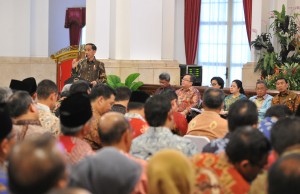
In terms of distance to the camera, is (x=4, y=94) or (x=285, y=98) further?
(x=285, y=98)

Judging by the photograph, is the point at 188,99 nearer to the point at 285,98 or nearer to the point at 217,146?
the point at 285,98

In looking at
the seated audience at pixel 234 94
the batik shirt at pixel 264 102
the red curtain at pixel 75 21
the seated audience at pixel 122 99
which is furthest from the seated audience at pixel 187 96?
the red curtain at pixel 75 21

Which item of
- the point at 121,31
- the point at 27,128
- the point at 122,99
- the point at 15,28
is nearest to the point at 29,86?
the point at 122,99

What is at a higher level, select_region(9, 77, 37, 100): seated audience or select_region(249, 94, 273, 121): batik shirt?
select_region(9, 77, 37, 100): seated audience

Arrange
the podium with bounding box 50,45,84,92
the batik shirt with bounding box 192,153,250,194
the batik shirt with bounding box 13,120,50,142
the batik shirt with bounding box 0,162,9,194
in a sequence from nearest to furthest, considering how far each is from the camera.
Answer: the batik shirt with bounding box 0,162,9,194
the batik shirt with bounding box 192,153,250,194
the batik shirt with bounding box 13,120,50,142
the podium with bounding box 50,45,84,92

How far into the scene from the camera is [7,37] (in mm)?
16516

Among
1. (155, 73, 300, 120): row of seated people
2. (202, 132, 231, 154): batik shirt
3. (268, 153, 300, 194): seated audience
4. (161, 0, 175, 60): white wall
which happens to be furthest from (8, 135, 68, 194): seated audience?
(161, 0, 175, 60): white wall

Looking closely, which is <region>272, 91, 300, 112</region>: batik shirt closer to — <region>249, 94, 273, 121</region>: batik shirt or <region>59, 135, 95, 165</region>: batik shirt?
<region>249, 94, 273, 121</region>: batik shirt

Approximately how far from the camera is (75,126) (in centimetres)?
430

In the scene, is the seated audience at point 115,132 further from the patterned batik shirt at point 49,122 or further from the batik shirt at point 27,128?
the patterned batik shirt at point 49,122

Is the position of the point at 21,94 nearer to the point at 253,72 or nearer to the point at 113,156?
the point at 113,156

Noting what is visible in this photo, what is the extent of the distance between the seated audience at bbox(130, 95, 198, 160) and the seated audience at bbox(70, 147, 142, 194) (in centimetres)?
143

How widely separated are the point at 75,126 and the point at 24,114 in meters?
0.78

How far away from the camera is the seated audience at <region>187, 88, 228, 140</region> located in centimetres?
565
